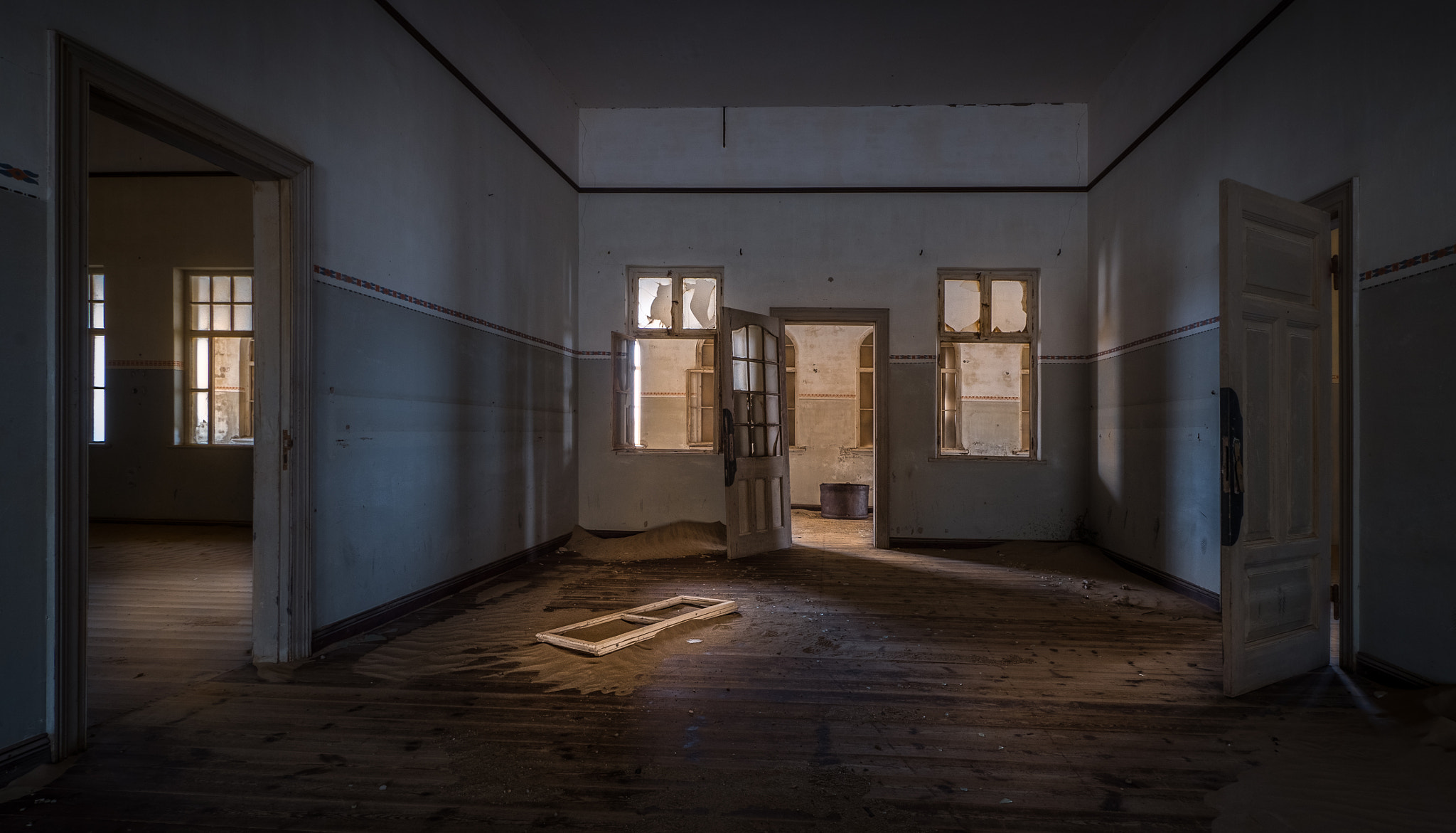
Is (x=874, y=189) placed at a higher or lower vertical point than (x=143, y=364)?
higher

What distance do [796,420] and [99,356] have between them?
26.2ft

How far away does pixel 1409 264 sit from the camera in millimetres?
2955

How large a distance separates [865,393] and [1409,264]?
25.1 feet

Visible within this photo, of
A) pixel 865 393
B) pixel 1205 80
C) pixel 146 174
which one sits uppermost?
pixel 146 174

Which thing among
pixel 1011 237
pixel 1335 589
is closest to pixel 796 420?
pixel 1011 237

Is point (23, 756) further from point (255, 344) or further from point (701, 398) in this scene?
point (701, 398)

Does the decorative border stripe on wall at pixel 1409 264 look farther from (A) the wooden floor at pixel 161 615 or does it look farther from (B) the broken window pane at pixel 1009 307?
(B) the broken window pane at pixel 1009 307

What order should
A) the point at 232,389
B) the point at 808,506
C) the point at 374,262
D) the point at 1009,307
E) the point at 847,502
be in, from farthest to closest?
1. the point at 1009,307
2. the point at 808,506
3. the point at 847,502
4. the point at 232,389
5. the point at 374,262

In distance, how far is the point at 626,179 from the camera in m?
6.91

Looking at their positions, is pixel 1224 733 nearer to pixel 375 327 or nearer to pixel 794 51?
pixel 375 327

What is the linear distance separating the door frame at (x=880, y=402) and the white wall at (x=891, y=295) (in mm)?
66

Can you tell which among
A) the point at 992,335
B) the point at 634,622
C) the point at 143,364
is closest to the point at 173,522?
the point at 143,364

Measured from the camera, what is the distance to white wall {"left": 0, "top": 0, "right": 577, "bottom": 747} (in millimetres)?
2223

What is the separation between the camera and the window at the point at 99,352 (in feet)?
24.0
